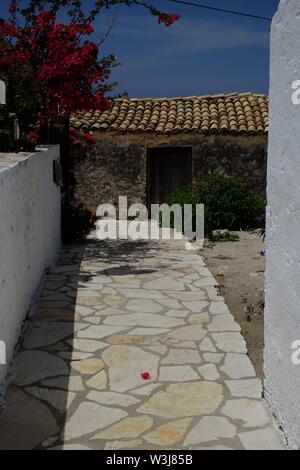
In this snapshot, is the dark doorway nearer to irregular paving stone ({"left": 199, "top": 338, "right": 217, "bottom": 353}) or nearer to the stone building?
the stone building

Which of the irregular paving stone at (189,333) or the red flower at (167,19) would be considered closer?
the irregular paving stone at (189,333)

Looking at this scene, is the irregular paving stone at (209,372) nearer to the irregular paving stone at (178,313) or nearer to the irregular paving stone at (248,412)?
the irregular paving stone at (248,412)

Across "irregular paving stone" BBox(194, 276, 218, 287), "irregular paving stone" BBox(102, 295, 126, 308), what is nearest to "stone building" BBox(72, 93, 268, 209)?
"irregular paving stone" BBox(194, 276, 218, 287)

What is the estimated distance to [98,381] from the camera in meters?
4.95

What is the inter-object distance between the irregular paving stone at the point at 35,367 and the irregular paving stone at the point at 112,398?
21.0 inches

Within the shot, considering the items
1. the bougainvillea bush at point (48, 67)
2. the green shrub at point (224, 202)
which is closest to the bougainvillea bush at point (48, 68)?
the bougainvillea bush at point (48, 67)

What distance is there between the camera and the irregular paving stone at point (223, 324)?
6.26 meters

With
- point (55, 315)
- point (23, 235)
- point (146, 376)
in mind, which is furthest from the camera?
point (55, 315)

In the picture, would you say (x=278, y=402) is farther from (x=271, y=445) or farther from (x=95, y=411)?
(x=95, y=411)

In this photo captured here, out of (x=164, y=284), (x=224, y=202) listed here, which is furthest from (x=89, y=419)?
(x=224, y=202)

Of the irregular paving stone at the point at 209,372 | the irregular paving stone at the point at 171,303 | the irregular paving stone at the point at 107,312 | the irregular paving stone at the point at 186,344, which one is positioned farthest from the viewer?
the irregular paving stone at the point at 171,303

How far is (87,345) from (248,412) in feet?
6.42

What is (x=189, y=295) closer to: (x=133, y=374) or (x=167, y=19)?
(x=133, y=374)
